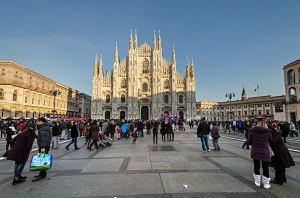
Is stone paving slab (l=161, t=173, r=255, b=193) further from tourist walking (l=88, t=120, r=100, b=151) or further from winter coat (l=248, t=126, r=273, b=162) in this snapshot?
tourist walking (l=88, t=120, r=100, b=151)

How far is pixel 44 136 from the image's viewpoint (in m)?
6.18

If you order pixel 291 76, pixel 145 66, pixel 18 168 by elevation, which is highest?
pixel 145 66

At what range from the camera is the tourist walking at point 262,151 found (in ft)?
14.8

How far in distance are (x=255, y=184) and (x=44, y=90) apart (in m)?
48.4

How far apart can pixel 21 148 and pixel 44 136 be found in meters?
1.15

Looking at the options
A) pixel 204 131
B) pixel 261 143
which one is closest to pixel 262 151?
pixel 261 143

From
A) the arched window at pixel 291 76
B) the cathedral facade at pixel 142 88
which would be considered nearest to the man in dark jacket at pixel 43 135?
the arched window at pixel 291 76

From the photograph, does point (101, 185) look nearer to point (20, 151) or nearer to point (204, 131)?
point (20, 151)

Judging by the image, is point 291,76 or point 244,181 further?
point 291,76

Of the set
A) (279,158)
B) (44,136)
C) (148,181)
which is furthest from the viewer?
(44,136)

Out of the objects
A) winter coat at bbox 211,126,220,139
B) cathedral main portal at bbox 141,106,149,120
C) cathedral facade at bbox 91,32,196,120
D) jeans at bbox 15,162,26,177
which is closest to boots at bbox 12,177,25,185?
jeans at bbox 15,162,26,177

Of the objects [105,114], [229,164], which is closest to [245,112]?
[105,114]

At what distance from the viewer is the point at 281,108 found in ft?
91.5

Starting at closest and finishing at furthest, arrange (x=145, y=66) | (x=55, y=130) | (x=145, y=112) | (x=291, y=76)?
(x=55, y=130), (x=291, y=76), (x=145, y=112), (x=145, y=66)
